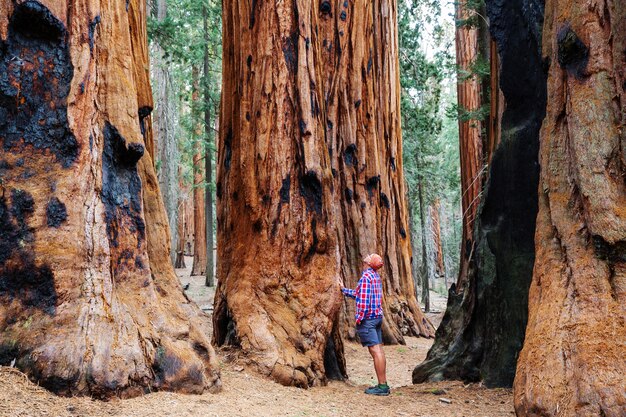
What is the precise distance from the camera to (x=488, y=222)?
5.45m

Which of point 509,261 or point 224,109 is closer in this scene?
point 509,261

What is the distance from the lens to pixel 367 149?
9508mm

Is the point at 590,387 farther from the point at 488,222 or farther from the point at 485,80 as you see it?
the point at 485,80

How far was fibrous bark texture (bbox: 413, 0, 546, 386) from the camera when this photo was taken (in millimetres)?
5012

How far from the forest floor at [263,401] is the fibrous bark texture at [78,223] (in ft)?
0.41

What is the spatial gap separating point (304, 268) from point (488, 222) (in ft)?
6.62

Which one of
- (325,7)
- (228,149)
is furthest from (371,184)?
(228,149)

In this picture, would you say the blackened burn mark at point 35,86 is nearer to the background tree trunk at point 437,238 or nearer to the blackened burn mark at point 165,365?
the blackened burn mark at point 165,365

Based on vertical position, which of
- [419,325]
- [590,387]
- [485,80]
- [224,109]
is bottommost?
[419,325]

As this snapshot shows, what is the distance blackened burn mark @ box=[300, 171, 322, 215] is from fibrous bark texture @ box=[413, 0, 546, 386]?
1.77 m

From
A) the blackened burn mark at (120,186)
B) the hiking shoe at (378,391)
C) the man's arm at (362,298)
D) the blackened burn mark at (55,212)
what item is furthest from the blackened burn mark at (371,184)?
the blackened burn mark at (55,212)

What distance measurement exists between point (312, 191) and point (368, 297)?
54.0 inches

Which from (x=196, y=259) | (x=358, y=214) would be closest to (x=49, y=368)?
A: (x=358, y=214)

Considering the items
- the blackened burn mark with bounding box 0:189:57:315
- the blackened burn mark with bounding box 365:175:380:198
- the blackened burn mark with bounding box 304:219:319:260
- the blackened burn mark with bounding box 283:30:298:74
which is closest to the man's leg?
the blackened burn mark with bounding box 304:219:319:260
